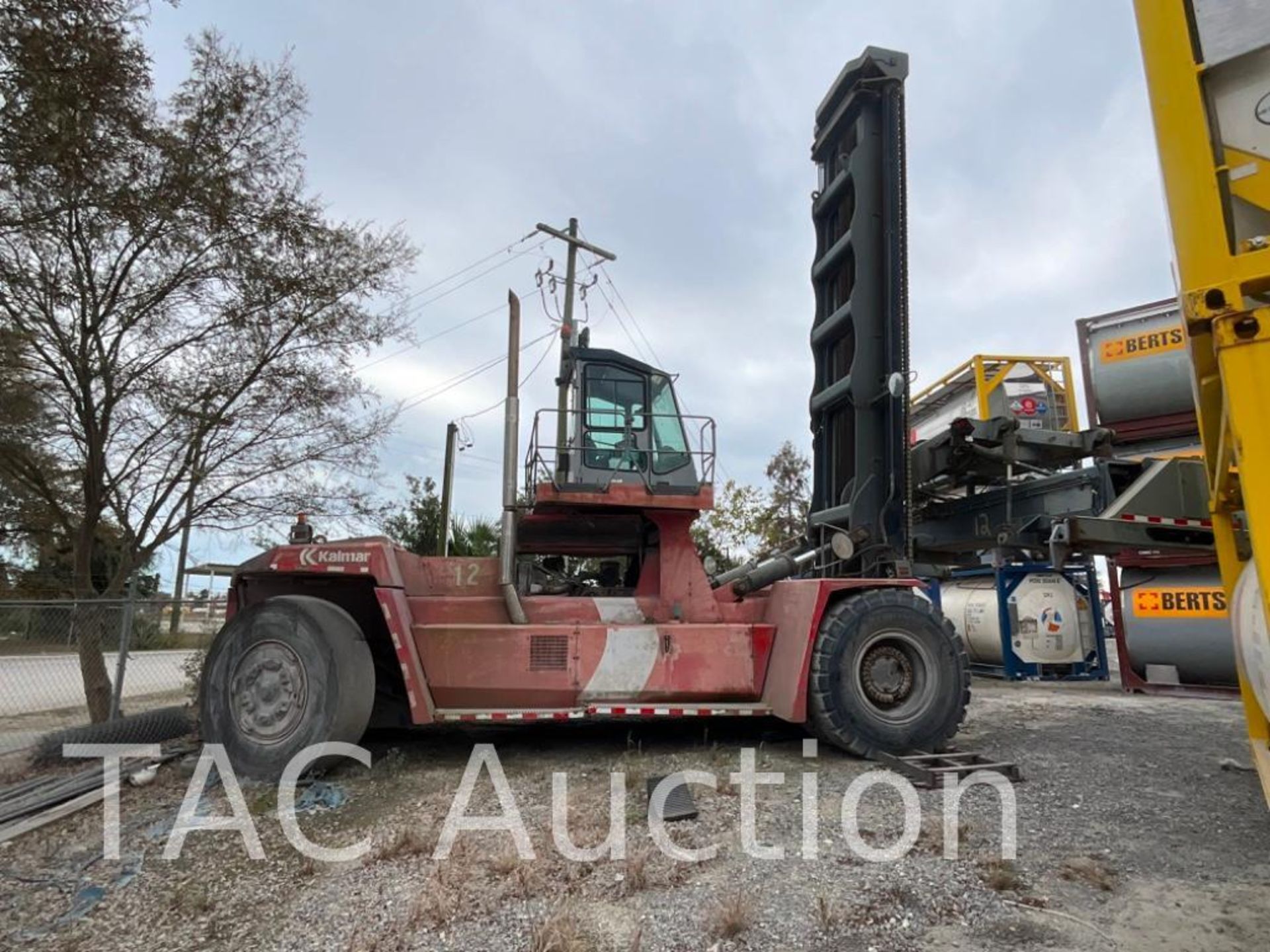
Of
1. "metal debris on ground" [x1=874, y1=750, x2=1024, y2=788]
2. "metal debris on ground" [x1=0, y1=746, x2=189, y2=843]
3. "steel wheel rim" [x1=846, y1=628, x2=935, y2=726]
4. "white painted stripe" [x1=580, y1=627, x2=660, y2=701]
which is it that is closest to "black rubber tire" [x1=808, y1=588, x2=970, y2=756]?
"steel wheel rim" [x1=846, y1=628, x2=935, y2=726]

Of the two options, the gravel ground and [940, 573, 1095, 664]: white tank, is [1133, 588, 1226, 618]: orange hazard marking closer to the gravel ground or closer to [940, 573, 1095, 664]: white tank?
[940, 573, 1095, 664]: white tank

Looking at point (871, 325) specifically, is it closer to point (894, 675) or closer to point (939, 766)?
point (894, 675)

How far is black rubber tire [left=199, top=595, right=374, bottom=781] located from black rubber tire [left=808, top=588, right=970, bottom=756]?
3.61 metres

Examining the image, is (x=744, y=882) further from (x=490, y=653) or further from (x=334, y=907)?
(x=490, y=653)

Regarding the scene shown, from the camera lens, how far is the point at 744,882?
3.95m

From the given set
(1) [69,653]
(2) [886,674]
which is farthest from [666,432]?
(1) [69,653]

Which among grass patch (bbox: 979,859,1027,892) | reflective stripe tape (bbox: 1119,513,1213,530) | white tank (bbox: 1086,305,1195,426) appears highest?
white tank (bbox: 1086,305,1195,426)

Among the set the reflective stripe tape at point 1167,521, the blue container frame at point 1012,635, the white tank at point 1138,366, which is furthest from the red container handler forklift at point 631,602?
the blue container frame at point 1012,635

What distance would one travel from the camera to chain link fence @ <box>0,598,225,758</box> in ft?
23.4

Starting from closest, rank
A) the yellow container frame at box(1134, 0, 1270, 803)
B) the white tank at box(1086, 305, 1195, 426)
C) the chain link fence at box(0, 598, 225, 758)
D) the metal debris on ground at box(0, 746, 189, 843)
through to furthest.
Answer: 1. the yellow container frame at box(1134, 0, 1270, 803)
2. the metal debris on ground at box(0, 746, 189, 843)
3. the chain link fence at box(0, 598, 225, 758)
4. the white tank at box(1086, 305, 1195, 426)

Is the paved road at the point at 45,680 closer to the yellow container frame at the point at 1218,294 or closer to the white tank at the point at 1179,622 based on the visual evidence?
the yellow container frame at the point at 1218,294

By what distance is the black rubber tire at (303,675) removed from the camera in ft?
18.9

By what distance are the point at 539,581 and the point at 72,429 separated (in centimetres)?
494

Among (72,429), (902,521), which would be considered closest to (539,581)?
(902,521)
